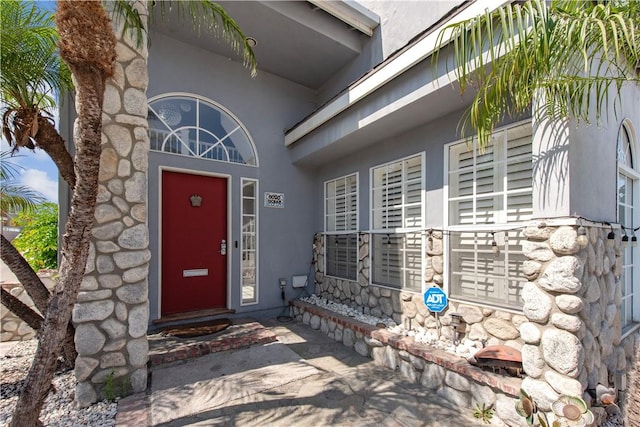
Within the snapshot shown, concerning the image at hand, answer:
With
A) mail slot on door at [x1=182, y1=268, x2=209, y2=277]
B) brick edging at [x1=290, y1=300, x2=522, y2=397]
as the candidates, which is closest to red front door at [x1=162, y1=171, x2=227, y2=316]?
mail slot on door at [x1=182, y1=268, x2=209, y2=277]

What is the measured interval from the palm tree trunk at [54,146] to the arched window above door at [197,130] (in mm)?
1631

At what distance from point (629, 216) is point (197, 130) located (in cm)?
650

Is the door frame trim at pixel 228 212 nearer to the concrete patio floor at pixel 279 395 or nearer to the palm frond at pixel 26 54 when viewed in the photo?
the concrete patio floor at pixel 279 395

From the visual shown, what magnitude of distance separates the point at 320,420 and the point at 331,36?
17.7ft

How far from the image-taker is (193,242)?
4.89m

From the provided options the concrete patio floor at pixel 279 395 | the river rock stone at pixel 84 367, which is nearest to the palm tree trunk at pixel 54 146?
the river rock stone at pixel 84 367

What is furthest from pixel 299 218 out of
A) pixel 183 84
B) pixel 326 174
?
pixel 183 84

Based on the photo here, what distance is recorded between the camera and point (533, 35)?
1.97 m

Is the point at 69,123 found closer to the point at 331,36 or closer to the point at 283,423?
the point at 331,36

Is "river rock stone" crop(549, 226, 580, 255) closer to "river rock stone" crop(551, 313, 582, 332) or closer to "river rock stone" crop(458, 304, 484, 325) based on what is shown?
"river rock stone" crop(551, 313, 582, 332)

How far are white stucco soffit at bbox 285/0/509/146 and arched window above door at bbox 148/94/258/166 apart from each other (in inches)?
47.8

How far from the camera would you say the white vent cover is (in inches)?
231

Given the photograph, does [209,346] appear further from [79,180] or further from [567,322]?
[567,322]

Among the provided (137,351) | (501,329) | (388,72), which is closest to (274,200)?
(388,72)
